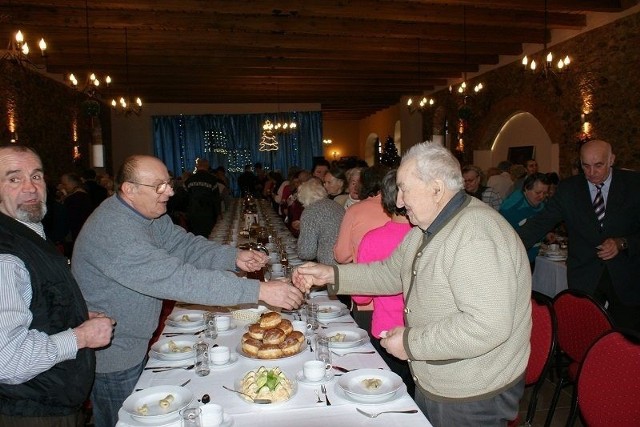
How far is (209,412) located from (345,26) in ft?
24.1

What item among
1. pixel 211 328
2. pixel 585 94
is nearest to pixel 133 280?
pixel 211 328

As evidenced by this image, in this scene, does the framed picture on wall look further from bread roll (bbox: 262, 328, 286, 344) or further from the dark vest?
the dark vest

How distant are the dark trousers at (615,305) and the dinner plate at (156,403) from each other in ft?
10.1

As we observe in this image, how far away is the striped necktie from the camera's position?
12.4ft

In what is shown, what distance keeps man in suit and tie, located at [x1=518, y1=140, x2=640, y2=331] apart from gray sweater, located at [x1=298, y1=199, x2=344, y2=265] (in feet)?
4.83

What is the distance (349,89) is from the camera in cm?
1491

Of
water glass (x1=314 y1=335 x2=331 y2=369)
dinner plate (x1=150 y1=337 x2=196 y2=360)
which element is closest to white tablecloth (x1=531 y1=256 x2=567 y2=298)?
water glass (x1=314 y1=335 x2=331 y2=369)

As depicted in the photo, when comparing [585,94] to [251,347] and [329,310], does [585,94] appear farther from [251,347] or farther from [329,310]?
[251,347]

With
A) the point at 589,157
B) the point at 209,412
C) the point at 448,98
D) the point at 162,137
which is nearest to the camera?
the point at 209,412

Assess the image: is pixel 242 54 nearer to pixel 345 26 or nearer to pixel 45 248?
pixel 345 26

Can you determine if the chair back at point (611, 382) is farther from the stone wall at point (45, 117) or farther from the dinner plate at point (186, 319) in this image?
the stone wall at point (45, 117)

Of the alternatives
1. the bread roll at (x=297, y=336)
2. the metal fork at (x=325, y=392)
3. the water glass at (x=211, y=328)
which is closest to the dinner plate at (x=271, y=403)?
the metal fork at (x=325, y=392)

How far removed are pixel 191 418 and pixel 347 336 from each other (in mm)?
1113

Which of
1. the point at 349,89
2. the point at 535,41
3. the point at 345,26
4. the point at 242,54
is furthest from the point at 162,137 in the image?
the point at 535,41
